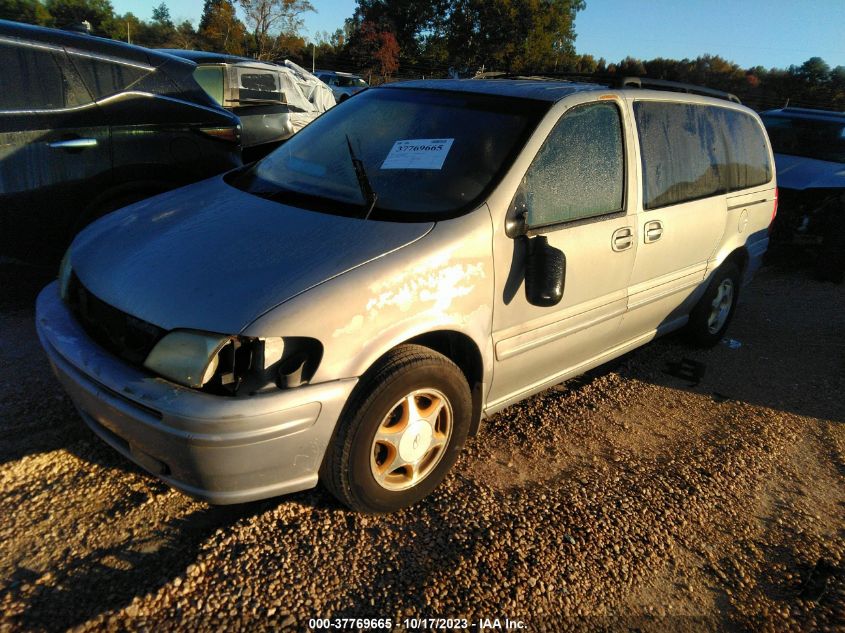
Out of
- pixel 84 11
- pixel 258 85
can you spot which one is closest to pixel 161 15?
pixel 84 11

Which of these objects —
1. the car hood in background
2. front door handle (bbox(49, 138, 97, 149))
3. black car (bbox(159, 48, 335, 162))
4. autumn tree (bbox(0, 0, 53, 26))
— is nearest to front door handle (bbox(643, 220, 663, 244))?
front door handle (bbox(49, 138, 97, 149))

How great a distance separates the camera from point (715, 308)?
180 inches

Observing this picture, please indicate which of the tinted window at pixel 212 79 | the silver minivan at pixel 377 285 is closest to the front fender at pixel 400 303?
the silver minivan at pixel 377 285

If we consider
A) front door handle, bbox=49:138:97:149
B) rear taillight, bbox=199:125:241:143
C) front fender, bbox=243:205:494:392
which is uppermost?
rear taillight, bbox=199:125:241:143

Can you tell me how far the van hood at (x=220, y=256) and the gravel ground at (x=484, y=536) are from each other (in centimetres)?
81

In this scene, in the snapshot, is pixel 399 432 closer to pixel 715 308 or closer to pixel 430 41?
pixel 715 308

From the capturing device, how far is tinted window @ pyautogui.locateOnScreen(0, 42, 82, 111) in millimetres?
3756

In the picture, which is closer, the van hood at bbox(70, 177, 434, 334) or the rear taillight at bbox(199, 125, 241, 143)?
the van hood at bbox(70, 177, 434, 334)

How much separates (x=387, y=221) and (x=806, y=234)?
6.05 meters

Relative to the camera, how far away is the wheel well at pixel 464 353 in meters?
2.59

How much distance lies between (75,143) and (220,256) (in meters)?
2.25

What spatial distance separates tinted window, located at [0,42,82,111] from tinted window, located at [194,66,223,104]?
10.1 feet

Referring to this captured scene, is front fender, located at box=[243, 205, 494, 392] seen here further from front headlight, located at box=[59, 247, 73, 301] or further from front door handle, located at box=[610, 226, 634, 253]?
front headlight, located at box=[59, 247, 73, 301]

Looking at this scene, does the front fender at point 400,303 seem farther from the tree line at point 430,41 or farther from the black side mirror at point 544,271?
the tree line at point 430,41
